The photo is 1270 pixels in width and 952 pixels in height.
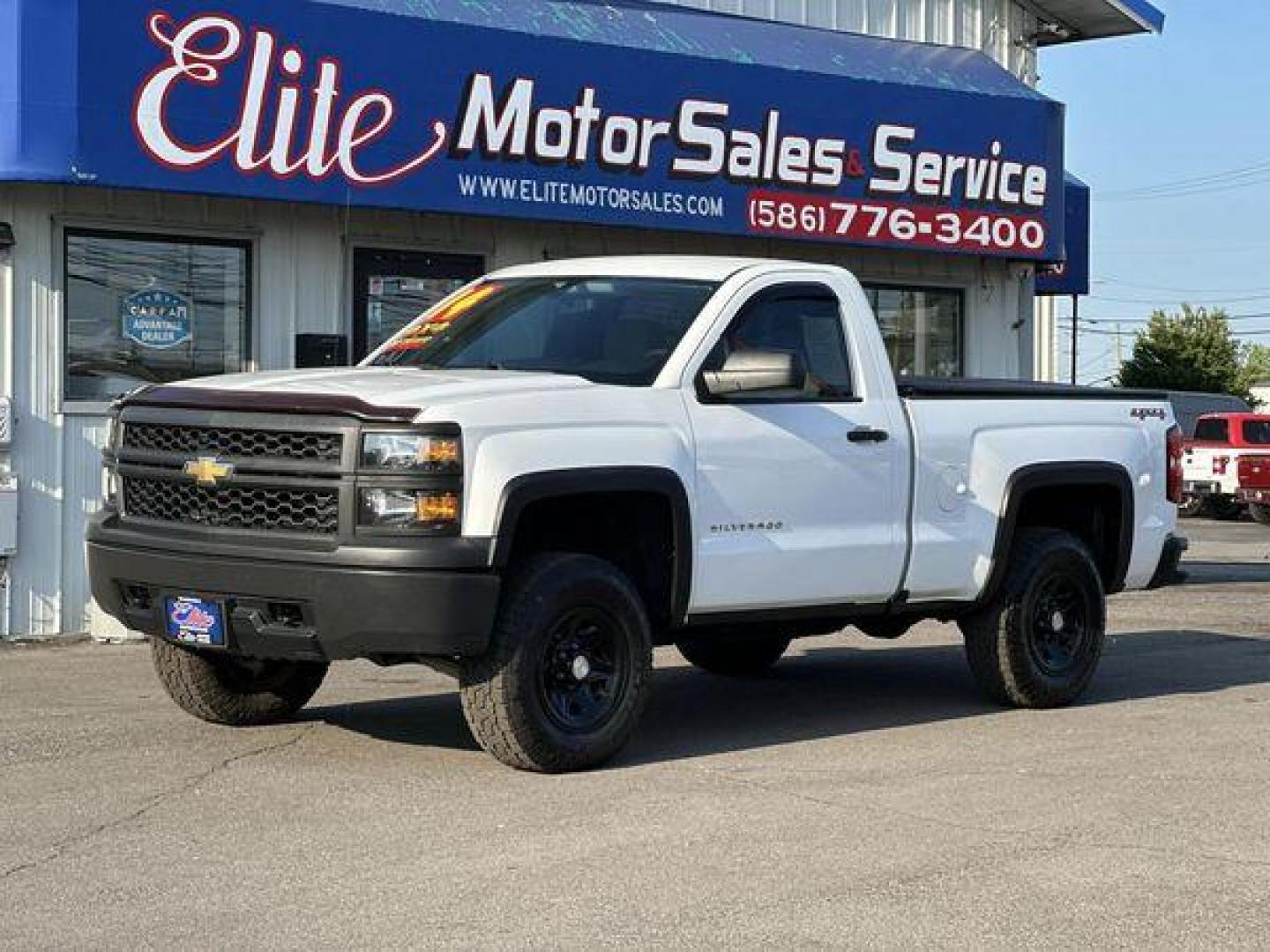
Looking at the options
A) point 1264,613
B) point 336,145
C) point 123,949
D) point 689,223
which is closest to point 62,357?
point 336,145

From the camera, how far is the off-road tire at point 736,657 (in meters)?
10.6

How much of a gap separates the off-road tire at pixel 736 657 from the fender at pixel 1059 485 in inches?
59.9

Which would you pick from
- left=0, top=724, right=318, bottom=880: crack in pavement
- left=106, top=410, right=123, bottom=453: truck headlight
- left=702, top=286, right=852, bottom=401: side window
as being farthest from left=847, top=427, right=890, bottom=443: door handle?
left=106, top=410, right=123, bottom=453: truck headlight

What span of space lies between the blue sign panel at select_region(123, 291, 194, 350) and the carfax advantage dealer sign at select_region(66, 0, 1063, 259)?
963 mm

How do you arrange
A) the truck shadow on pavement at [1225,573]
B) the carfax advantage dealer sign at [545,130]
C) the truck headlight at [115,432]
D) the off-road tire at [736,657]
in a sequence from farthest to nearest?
the truck shadow on pavement at [1225,573]
the carfax advantage dealer sign at [545,130]
the off-road tire at [736,657]
the truck headlight at [115,432]

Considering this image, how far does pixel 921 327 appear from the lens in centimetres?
1706

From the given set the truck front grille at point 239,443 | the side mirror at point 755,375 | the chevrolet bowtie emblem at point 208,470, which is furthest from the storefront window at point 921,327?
the chevrolet bowtie emblem at point 208,470

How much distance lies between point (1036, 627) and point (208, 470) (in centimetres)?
434

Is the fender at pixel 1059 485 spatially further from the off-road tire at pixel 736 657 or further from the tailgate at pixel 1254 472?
the tailgate at pixel 1254 472

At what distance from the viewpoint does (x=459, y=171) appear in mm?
13312

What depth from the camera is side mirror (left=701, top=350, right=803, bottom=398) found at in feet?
26.3

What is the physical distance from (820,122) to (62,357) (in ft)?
20.4

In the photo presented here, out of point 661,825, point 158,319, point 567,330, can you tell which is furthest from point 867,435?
point 158,319

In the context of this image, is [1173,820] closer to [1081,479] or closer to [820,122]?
[1081,479]
